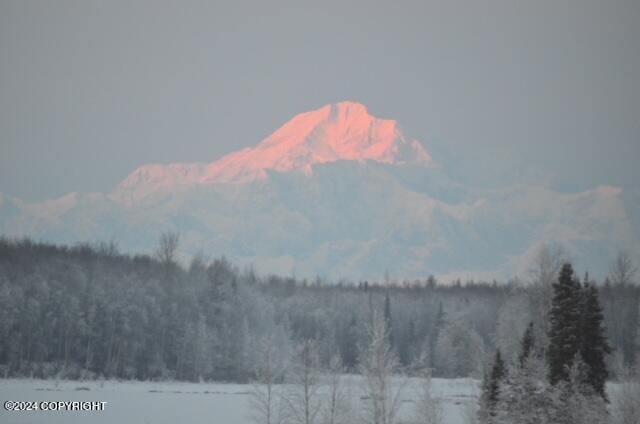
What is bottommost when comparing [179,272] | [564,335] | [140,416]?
[140,416]

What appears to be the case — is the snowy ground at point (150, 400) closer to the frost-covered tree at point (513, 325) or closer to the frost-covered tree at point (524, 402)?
the frost-covered tree at point (513, 325)

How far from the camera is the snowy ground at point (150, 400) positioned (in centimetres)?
6975

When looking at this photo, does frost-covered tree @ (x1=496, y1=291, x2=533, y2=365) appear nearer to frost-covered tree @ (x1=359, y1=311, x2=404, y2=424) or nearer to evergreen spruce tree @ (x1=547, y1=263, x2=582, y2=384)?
evergreen spruce tree @ (x1=547, y1=263, x2=582, y2=384)

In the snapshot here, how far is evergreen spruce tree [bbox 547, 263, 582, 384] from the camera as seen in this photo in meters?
52.3

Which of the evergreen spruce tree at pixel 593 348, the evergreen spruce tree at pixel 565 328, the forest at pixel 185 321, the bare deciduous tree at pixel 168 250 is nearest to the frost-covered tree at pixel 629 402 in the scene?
the evergreen spruce tree at pixel 593 348

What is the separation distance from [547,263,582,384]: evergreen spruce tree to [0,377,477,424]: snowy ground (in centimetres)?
938

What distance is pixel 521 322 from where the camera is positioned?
95.1 m

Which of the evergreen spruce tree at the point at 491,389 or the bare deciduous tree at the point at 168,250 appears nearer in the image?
the evergreen spruce tree at the point at 491,389

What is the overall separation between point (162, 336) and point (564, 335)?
86.2 meters

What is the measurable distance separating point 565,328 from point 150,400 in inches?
1860

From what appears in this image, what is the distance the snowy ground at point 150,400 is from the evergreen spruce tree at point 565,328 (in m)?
9.38

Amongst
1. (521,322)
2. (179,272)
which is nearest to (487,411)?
(521,322)

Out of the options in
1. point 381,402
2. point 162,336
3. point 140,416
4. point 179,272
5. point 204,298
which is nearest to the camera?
point 381,402

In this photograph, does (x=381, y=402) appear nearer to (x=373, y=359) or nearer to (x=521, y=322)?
(x=373, y=359)
